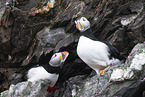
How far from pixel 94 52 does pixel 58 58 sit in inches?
49.4

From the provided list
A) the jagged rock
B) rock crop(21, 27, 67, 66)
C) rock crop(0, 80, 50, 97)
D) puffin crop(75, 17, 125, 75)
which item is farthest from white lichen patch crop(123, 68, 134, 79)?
rock crop(21, 27, 67, 66)

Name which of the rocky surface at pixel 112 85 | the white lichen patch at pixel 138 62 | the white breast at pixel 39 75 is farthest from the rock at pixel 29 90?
the white lichen patch at pixel 138 62

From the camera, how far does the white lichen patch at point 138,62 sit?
11.4ft

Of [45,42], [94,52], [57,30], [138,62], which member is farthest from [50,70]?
[138,62]

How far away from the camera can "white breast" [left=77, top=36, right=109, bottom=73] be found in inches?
167

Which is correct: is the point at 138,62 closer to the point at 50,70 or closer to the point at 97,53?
the point at 97,53

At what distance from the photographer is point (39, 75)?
197 inches

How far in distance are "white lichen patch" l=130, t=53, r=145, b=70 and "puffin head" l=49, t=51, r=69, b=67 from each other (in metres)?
1.99

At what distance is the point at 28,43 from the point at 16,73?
92 cm

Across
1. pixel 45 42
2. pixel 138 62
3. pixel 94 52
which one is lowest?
pixel 138 62

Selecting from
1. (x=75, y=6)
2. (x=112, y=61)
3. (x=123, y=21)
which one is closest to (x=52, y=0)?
(x=75, y=6)

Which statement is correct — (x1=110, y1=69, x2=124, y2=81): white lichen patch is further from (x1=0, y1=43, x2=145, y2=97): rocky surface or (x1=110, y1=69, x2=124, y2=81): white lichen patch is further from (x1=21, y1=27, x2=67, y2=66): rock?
(x1=21, y1=27, x2=67, y2=66): rock

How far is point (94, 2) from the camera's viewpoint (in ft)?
18.2

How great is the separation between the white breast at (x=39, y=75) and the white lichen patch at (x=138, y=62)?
221 cm
